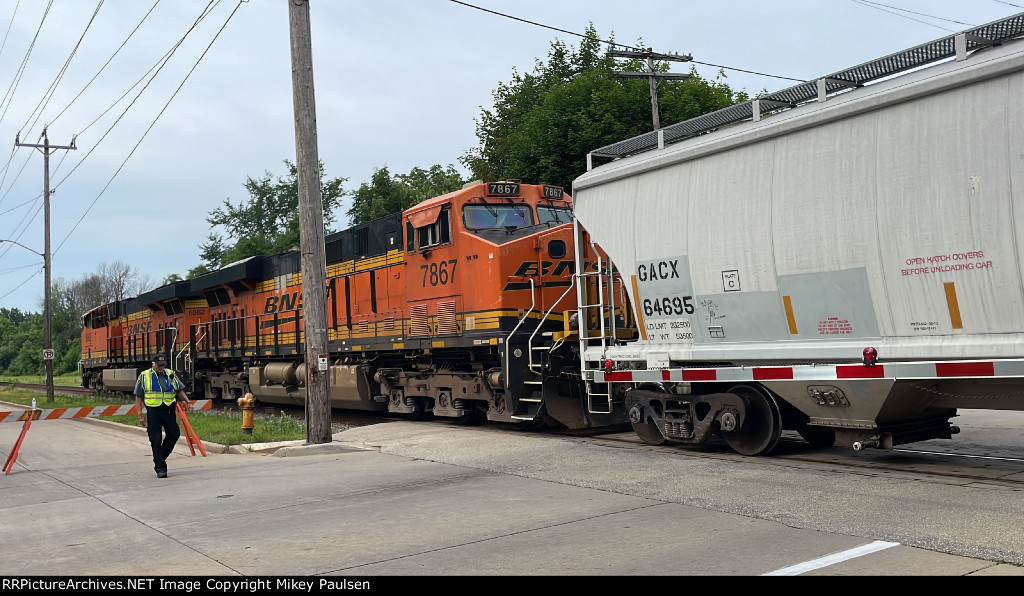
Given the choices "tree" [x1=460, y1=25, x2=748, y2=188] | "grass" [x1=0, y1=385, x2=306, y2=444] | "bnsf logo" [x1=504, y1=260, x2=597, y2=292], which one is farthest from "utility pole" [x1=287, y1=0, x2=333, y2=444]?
"tree" [x1=460, y1=25, x2=748, y2=188]

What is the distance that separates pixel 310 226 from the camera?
42.9ft

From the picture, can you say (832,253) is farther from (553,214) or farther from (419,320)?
(419,320)

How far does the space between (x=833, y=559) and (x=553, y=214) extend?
9821 millimetres

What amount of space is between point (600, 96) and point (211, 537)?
2319 cm

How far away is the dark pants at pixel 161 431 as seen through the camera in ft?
35.4

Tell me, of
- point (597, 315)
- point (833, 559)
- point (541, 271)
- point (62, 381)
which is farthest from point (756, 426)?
point (62, 381)

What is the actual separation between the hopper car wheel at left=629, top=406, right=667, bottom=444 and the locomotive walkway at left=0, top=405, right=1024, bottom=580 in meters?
0.58

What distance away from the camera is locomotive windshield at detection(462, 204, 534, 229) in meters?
13.9

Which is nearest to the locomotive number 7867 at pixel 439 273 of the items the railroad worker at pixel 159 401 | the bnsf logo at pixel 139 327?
the railroad worker at pixel 159 401

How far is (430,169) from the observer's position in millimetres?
64812

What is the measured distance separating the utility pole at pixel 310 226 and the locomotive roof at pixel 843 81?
190 inches

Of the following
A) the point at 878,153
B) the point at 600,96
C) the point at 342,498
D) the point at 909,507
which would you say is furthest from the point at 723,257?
the point at 600,96

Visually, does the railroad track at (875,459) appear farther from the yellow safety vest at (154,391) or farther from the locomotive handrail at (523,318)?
the yellow safety vest at (154,391)
